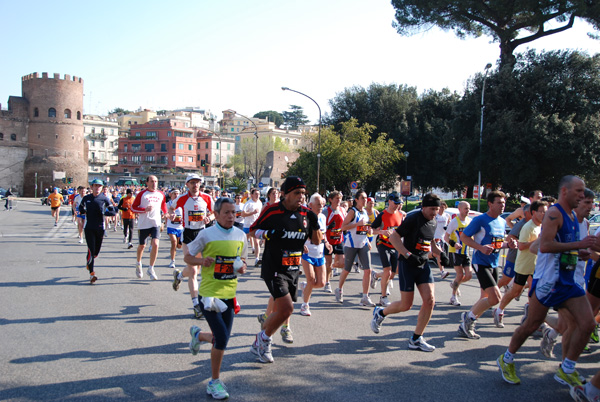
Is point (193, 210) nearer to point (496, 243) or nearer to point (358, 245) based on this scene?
point (358, 245)

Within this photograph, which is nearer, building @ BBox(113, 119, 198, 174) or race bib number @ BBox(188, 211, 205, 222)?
race bib number @ BBox(188, 211, 205, 222)

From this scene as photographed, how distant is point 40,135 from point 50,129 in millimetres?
1828

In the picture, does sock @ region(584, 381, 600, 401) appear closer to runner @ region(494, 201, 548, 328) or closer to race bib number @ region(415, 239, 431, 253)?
race bib number @ region(415, 239, 431, 253)

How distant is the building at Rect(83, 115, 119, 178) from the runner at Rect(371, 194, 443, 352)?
104255 mm

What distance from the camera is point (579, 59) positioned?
30703 millimetres

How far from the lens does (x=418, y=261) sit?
18.9ft

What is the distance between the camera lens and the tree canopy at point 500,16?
102 ft

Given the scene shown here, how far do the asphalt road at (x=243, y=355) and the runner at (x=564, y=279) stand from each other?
18.9 inches

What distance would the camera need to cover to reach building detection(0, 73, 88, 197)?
7431 centimetres

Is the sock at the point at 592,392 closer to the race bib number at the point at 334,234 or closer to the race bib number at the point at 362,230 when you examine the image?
the race bib number at the point at 362,230

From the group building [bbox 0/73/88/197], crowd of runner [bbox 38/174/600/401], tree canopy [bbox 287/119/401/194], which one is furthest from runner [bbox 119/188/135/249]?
building [bbox 0/73/88/197]

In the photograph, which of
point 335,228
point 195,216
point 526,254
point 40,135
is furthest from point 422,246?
point 40,135

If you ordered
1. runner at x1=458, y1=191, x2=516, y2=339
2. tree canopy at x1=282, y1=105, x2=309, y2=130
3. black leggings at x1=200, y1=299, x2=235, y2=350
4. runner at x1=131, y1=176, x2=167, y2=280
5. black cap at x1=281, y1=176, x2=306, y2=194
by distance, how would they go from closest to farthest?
1. black leggings at x1=200, y1=299, x2=235, y2=350
2. black cap at x1=281, y1=176, x2=306, y2=194
3. runner at x1=458, y1=191, x2=516, y2=339
4. runner at x1=131, y1=176, x2=167, y2=280
5. tree canopy at x1=282, y1=105, x2=309, y2=130

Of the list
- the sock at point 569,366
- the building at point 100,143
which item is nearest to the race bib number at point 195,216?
the sock at point 569,366
